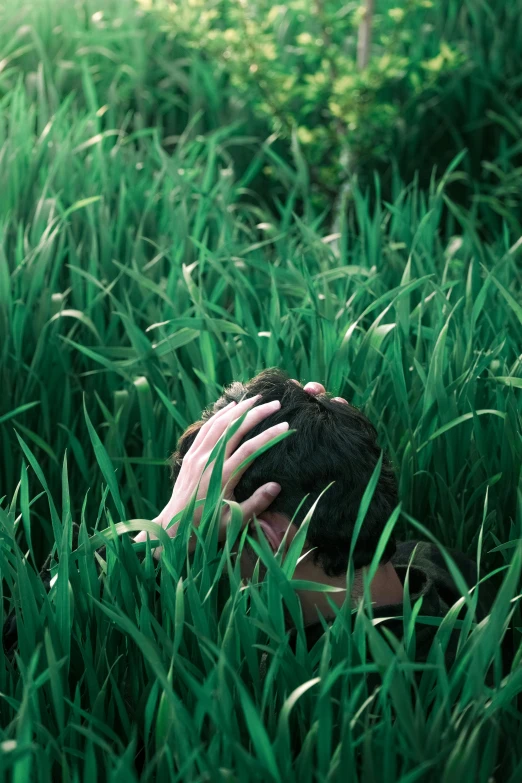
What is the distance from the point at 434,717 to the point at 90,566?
15.8 inches

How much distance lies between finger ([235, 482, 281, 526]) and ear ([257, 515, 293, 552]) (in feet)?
0.07

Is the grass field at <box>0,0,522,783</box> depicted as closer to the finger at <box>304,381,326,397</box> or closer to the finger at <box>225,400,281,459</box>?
the finger at <box>225,400,281,459</box>

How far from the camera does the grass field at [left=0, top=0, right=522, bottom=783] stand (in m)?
0.87

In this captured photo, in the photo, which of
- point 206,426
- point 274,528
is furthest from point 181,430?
point 274,528

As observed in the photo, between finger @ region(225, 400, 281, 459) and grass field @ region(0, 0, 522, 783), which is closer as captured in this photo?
grass field @ region(0, 0, 522, 783)

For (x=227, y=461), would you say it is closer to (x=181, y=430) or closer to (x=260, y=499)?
(x=260, y=499)

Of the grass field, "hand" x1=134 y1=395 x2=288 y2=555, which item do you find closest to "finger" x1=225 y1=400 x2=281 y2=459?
"hand" x1=134 y1=395 x2=288 y2=555

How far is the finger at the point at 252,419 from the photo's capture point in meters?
1.18

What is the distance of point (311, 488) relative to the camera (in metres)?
1.16

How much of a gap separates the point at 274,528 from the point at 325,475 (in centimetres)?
9

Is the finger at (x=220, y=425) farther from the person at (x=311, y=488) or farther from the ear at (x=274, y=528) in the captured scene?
the ear at (x=274, y=528)

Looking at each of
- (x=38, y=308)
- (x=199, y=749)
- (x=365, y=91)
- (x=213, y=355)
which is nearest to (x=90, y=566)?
(x=199, y=749)

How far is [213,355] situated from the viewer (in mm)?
1701

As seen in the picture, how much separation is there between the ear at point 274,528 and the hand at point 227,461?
15mm
